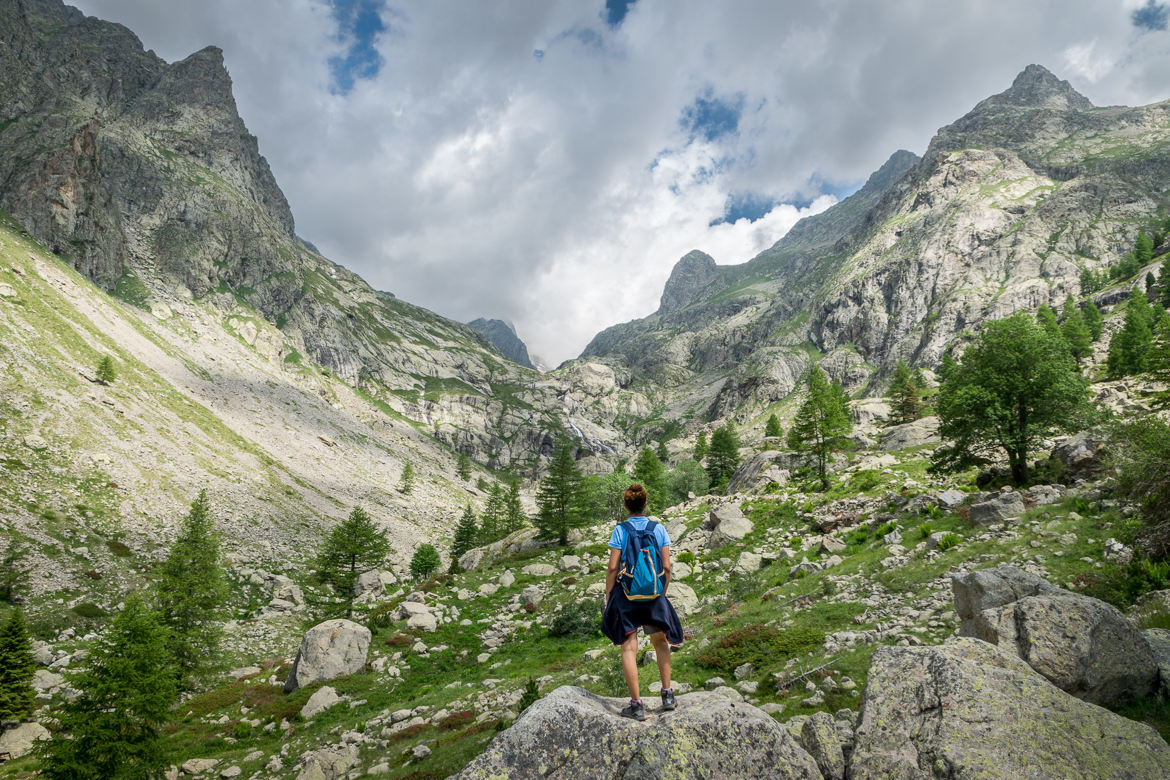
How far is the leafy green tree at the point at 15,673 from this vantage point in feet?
65.6

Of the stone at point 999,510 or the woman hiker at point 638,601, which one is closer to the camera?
the woman hiker at point 638,601

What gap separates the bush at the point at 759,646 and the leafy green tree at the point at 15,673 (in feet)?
96.5

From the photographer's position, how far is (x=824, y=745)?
6.54m

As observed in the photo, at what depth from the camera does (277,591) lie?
45062 mm

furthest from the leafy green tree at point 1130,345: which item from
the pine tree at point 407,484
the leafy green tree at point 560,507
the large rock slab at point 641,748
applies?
the pine tree at point 407,484

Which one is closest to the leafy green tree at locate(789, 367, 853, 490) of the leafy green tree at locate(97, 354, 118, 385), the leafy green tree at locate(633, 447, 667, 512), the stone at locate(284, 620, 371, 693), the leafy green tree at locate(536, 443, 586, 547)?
the leafy green tree at locate(536, 443, 586, 547)

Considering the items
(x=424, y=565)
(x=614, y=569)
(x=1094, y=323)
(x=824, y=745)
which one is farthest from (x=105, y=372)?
(x=1094, y=323)

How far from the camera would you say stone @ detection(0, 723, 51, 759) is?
18.6 meters

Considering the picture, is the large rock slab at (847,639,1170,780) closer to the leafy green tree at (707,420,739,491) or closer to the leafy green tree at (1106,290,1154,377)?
the leafy green tree at (707,420,739,491)

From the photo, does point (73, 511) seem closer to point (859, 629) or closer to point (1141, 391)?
point (859, 629)

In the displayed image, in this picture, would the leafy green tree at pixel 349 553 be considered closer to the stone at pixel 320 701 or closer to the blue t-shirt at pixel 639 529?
the stone at pixel 320 701

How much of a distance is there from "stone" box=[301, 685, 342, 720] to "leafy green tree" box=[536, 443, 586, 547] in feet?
97.1

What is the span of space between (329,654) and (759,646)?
21577mm

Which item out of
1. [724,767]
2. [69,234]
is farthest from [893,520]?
[69,234]
